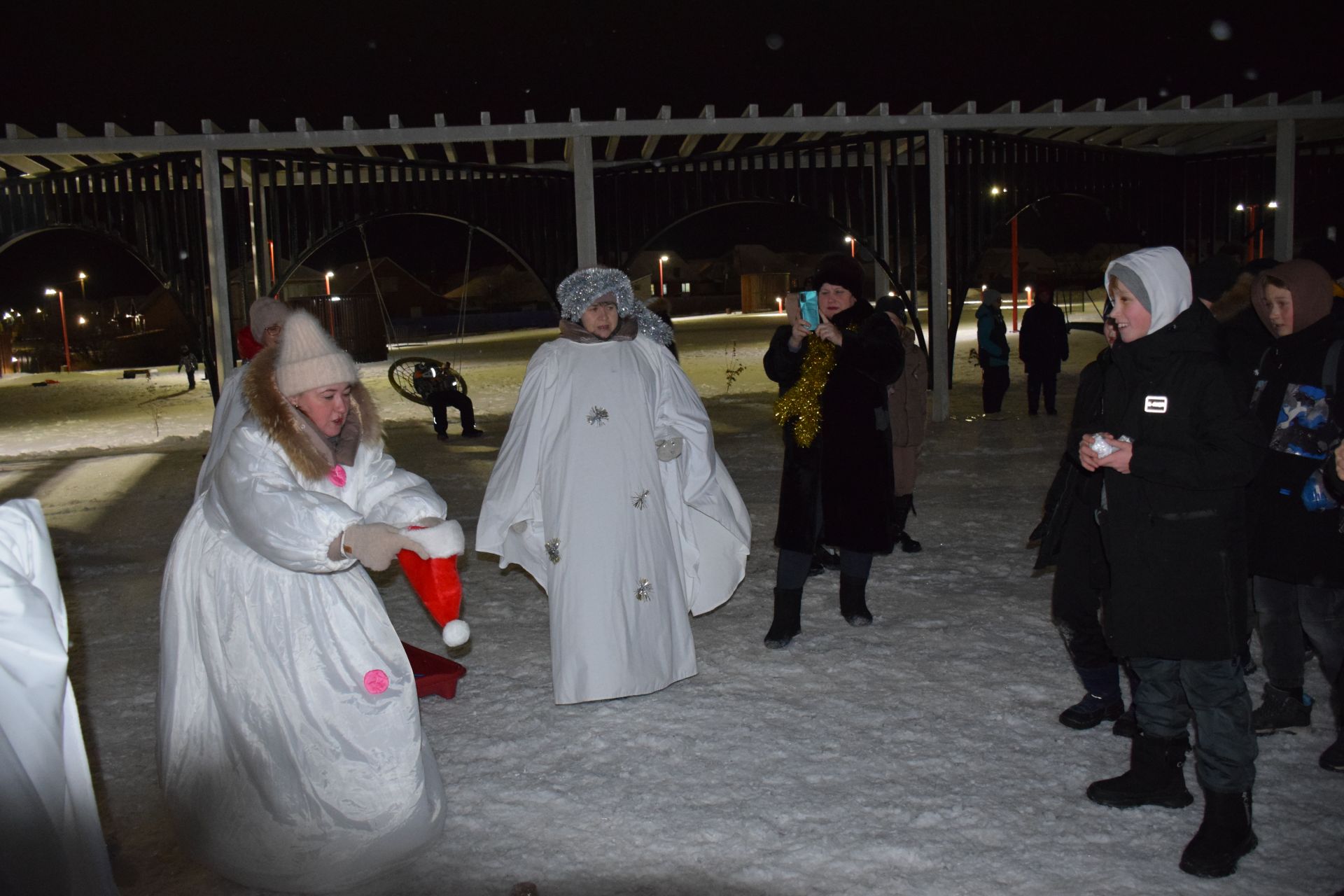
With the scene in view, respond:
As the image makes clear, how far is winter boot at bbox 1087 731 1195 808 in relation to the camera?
344cm

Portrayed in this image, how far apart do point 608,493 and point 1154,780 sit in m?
2.24

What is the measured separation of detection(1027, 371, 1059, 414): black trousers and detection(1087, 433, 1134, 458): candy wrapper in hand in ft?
34.7

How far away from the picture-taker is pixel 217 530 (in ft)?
10.4

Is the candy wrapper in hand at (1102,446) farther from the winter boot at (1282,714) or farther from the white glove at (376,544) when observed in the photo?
the white glove at (376,544)

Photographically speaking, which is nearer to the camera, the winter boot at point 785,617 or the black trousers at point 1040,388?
the winter boot at point 785,617

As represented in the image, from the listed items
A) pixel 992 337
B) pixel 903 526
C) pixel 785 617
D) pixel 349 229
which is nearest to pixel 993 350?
pixel 992 337

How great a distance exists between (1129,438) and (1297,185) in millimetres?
13578

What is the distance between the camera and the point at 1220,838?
3.07 m

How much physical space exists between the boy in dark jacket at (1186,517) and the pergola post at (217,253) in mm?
10855

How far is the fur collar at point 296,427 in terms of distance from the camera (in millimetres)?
3051

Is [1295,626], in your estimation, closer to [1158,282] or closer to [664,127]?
[1158,282]

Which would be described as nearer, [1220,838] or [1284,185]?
[1220,838]

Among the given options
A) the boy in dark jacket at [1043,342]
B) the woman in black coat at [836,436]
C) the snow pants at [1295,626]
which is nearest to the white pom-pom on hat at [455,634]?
the woman in black coat at [836,436]

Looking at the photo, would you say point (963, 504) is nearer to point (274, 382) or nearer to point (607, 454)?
point (607, 454)
